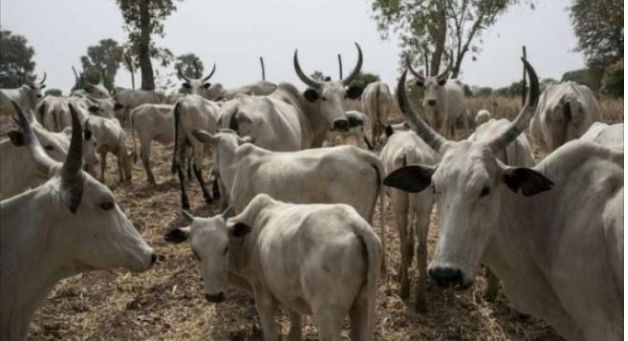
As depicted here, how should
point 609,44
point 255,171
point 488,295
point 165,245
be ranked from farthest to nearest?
1. point 609,44
2. point 165,245
3. point 255,171
4. point 488,295

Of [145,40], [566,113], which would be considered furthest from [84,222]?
[145,40]

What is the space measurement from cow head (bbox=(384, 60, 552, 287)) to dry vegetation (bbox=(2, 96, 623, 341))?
2379mm

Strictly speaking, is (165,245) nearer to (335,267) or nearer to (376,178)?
(376,178)

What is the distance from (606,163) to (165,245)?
6.22 m

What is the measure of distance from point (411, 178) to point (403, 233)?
2.60m

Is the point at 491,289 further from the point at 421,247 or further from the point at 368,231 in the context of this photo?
the point at 368,231

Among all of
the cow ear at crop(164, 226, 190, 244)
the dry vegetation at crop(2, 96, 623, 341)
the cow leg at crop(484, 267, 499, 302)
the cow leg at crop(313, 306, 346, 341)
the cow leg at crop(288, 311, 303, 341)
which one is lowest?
the dry vegetation at crop(2, 96, 623, 341)

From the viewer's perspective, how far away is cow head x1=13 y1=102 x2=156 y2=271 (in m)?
3.50

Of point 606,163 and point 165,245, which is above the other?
point 606,163

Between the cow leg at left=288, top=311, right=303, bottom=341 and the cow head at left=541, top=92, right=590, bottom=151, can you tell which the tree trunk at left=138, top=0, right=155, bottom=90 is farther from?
the cow leg at left=288, top=311, right=303, bottom=341

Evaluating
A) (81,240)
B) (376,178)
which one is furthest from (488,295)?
(81,240)

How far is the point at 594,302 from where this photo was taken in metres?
3.28

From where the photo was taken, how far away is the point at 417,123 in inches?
161

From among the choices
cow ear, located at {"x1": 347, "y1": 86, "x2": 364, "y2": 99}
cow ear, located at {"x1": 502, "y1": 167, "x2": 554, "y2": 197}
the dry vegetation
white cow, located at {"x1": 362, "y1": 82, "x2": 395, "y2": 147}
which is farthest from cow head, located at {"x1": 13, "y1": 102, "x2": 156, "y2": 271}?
white cow, located at {"x1": 362, "y1": 82, "x2": 395, "y2": 147}
